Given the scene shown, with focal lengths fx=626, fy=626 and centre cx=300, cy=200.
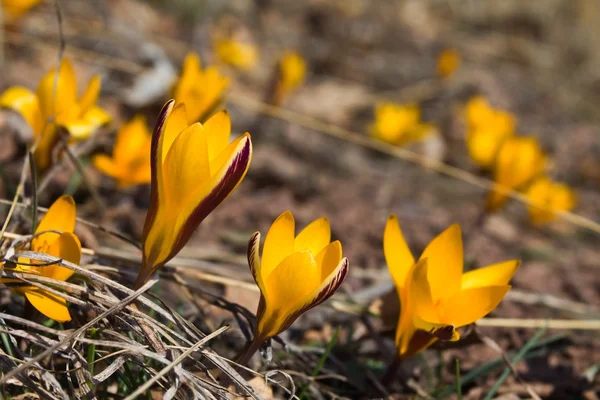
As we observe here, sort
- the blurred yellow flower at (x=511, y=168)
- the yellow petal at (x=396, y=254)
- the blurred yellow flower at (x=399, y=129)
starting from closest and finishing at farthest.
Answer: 1. the yellow petal at (x=396, y=254)
2. the blurred yellow flower at (x=511, y=168)
3. the blurred yellow flower at (x=399, y=129)

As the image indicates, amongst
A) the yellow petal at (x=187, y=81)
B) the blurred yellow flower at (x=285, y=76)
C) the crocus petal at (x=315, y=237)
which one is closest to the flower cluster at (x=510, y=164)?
the blurred yellow flower at (x=285, y=76)

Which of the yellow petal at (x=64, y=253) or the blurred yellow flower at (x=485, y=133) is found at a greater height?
the yellow petal at (x=64, y=253)

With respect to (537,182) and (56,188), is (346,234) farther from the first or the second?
(56,188)

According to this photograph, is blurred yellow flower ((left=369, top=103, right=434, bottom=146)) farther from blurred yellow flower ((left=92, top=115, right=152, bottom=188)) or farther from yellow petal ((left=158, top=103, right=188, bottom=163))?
yellow petal ((left=158, top=103, right=188, bottom=163))

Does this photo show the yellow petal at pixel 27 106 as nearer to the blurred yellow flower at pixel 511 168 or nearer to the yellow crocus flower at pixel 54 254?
A: the yellow crocus flower at pixel 54 254

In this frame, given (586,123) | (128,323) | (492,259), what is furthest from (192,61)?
(586,123)

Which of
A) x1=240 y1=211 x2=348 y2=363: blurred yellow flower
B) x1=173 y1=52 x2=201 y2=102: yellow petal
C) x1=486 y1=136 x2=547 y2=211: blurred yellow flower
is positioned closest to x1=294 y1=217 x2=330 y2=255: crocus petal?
x1=240 y1=211 x2=348 y2=363: blurred yellow flower
